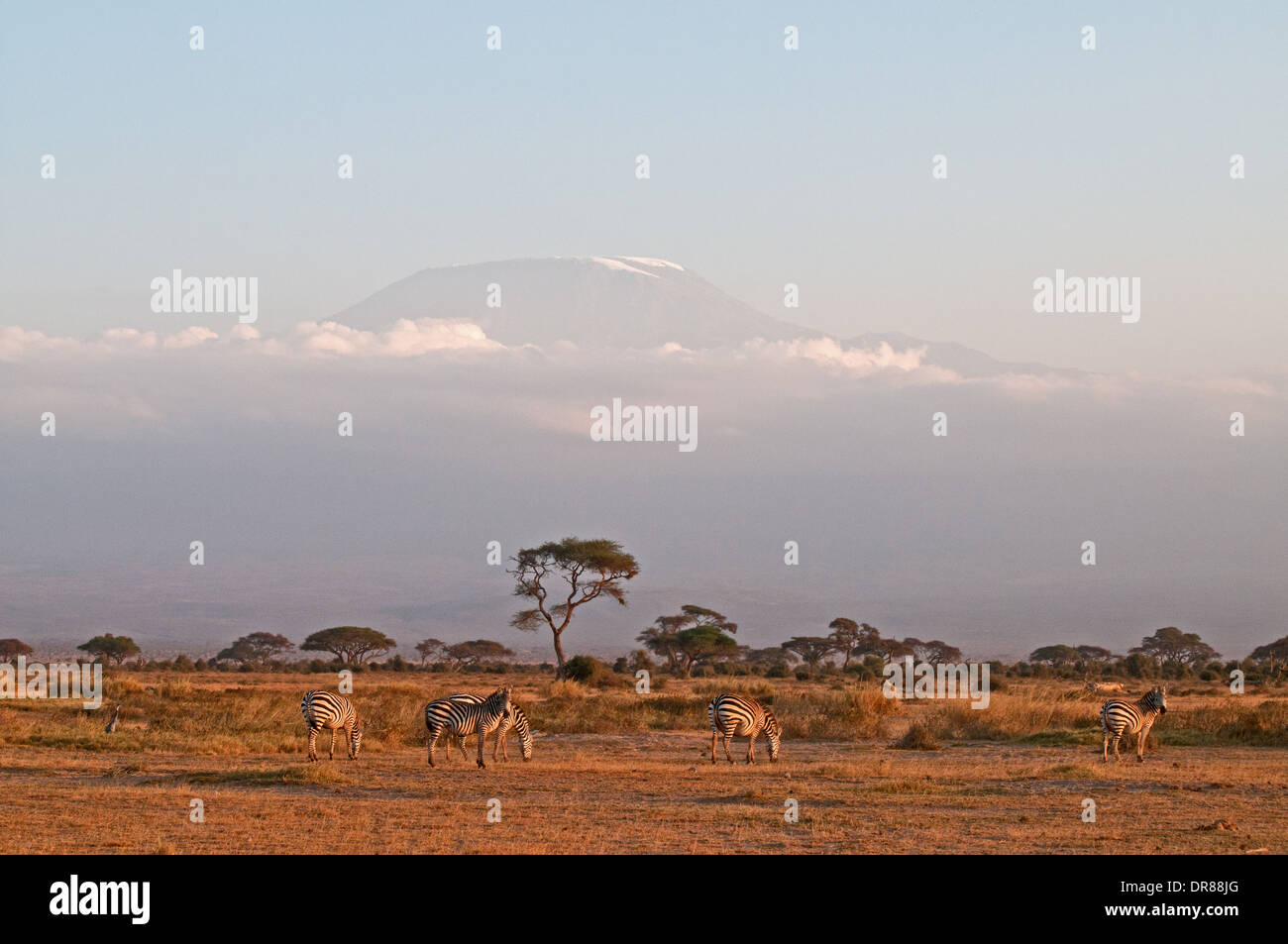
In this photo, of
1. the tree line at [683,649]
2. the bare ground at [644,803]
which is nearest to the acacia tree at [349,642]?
the tree line at [683,649]

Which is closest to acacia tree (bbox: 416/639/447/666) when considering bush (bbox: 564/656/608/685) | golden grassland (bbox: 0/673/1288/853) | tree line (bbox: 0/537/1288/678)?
tree line (bbox: 0/537/1288/678)

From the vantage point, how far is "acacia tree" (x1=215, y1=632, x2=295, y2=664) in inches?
3895

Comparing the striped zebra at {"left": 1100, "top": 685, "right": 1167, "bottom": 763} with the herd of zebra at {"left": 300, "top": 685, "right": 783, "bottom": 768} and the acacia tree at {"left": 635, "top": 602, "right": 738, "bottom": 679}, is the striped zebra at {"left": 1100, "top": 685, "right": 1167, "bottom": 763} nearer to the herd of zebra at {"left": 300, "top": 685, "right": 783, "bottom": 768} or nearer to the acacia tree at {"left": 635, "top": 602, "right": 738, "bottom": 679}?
the herd of zebra at {"left": 300, "top": 685, "right": 783, "bottom": 768}

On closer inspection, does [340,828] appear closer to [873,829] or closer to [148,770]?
[873,829]

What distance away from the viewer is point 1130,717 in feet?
75.2

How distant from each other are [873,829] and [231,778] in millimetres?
9497

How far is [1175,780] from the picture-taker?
1934 centimetres

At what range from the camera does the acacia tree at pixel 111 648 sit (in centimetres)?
8844

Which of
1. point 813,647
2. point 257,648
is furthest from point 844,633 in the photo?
point 257,648

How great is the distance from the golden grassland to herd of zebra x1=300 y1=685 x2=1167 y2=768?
0.47 metres

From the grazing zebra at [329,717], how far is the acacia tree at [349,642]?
70943 millimetres

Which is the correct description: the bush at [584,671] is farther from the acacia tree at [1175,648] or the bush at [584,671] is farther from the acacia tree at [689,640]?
the acacia tree at [1175,648]
